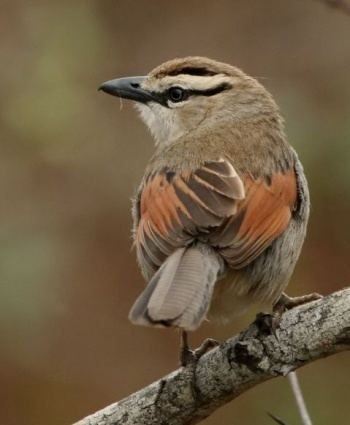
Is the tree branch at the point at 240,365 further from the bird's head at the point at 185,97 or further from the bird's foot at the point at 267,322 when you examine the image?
the bird's head at the point at 185,97

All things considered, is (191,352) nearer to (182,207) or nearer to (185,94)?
(182,207)

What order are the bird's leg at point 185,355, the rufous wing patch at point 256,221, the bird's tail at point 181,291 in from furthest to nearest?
the bird's leg at point 185,355 < the rufous wing patch at point 256,221 < the bird's tail at point 181,291

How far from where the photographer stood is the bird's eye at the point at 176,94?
793cm

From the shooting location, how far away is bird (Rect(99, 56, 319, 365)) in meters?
6.12

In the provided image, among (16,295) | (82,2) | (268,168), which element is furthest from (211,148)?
(82,2)

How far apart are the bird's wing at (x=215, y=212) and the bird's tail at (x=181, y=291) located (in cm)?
9

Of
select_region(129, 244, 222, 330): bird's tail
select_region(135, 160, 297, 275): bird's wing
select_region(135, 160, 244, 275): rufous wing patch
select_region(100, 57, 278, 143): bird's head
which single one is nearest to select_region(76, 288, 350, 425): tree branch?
select_region(129, 244, 222, 330): bird's tail

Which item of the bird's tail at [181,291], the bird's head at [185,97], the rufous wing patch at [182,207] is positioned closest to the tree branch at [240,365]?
the bird's tail at [181,291]

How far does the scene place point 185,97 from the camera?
7973mm

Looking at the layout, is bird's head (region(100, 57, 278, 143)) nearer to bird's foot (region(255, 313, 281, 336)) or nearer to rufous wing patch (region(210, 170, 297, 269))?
rufous wing patch (region(210, 170, 297, 269))

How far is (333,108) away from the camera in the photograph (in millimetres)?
9516

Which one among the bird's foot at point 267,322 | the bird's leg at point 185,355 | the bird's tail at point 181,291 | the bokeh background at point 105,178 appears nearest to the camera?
the bird's tail at point 181,291

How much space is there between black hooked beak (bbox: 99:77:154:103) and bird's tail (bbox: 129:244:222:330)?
1.85 meters

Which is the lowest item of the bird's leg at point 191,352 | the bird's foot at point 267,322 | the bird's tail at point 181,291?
the bird's leg at point 191,352
